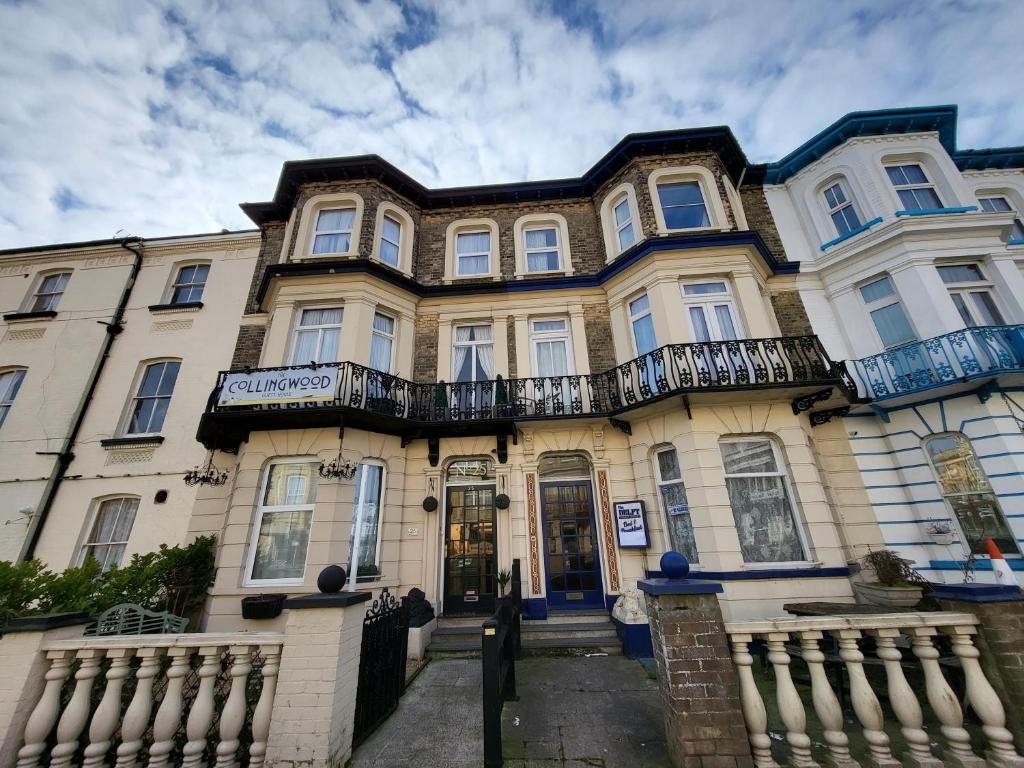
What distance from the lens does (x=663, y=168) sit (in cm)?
1046

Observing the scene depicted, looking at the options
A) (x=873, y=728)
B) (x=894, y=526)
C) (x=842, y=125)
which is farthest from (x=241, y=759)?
(x=842, y=125)

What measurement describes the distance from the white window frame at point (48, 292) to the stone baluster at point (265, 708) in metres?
15.2

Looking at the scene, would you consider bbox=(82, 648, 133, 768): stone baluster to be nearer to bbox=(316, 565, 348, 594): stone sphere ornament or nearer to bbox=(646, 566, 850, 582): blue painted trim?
bbox=(316, 565, 348, 594): stone sphere ornament

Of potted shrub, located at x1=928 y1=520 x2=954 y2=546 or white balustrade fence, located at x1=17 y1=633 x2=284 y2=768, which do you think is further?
potted shrub, located at x1=928 y1=520 x2=954 y2=546

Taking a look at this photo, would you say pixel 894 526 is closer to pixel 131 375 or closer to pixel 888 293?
pixel 888 293

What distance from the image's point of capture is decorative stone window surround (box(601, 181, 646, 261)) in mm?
10302

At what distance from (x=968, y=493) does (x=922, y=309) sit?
3908 millimetres

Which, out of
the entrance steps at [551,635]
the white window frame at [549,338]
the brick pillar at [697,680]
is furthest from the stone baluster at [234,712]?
the white window frame at [549,338]

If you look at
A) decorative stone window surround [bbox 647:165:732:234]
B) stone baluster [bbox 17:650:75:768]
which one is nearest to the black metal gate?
stone baluster [bbox 17:650:75:768]

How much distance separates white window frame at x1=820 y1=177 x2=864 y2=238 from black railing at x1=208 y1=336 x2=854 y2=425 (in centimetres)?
438

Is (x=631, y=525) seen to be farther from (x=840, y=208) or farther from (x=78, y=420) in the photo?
(x=78, y=420)

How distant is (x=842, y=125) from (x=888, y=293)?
505cm

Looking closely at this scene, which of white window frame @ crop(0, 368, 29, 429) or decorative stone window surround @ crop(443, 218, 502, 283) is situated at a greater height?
decorative stone window surround @ crop(443, 218, 502, 283)

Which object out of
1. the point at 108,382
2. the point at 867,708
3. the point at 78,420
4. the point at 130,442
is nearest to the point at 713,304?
the point at 867,708
